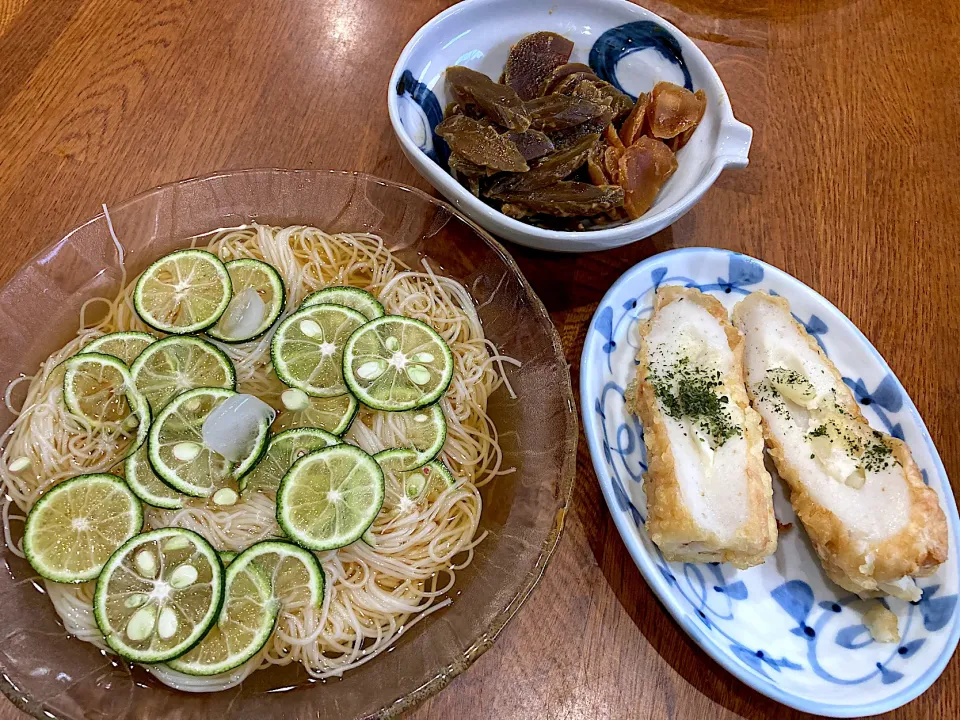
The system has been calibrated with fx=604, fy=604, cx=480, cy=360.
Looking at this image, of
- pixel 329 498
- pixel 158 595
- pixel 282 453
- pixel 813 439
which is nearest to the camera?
pixel 158 595

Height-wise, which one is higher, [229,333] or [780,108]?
[229,333]

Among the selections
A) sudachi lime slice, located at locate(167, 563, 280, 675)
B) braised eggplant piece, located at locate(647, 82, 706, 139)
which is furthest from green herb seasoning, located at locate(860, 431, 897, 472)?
sudachi lime slice, located at locate(167, 563, 280, 675)

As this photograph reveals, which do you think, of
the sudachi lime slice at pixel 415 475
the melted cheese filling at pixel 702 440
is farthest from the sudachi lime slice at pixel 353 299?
the melted cheese filling at pixel 702 440

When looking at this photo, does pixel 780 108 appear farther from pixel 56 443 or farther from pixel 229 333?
pixel 56 443

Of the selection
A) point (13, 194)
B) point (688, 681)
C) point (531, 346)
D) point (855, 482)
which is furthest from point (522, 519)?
point (13, 194)

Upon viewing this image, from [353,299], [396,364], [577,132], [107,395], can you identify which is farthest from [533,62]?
[107,395]

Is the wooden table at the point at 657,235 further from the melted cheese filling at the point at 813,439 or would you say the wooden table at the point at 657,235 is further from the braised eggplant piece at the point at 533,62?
the braised eggplant piece at the point at 533,62

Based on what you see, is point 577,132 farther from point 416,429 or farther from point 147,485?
point 147,485
